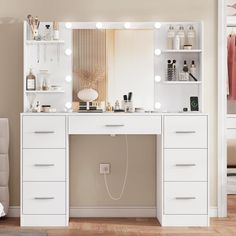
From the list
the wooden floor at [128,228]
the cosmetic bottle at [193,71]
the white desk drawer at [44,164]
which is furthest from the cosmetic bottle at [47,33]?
the wooden floor at [128,228]

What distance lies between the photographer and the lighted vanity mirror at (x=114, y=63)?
202 inches

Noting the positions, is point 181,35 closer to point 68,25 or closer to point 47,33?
point 68,25

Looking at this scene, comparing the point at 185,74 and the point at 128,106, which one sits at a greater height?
the point at 185,74

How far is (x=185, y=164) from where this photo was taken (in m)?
4.72

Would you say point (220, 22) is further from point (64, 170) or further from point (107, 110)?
point (64, 170)

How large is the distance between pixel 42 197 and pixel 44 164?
0.89 ft

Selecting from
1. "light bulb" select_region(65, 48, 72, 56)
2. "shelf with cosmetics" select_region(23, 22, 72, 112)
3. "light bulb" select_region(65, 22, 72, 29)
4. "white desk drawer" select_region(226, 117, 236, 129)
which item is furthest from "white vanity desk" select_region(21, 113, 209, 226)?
"white desk drawer" select_region(226, 117, 236, 129)

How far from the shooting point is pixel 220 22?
5.16 meters

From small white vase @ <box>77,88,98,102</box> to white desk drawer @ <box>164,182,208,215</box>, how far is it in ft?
3.32

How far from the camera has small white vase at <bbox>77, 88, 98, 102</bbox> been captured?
16.7ft

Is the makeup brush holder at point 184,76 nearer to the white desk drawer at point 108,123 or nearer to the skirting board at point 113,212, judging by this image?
the white desk drawer at point 108,123

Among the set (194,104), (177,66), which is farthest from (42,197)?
(177,66)

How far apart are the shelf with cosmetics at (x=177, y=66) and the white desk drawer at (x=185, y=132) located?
1.35ft

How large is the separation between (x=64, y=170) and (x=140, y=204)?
88cm
